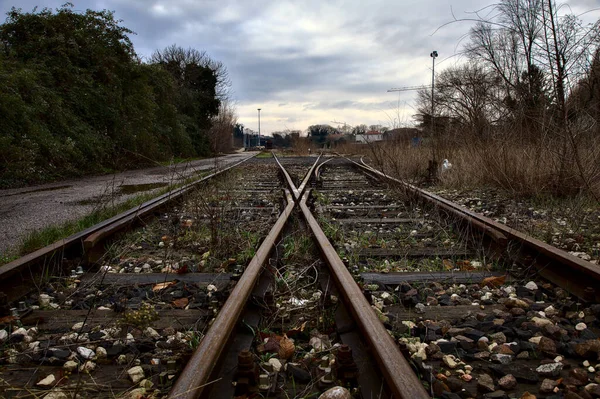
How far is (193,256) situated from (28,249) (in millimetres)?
1432

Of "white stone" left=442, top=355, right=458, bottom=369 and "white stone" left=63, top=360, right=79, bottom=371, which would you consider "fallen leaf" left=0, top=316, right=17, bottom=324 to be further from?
"white stone" left=442, top=355, right=458, bottom=369

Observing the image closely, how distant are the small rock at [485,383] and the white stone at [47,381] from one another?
67.5 inches

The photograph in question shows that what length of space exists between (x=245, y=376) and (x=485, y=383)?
950 millimetres

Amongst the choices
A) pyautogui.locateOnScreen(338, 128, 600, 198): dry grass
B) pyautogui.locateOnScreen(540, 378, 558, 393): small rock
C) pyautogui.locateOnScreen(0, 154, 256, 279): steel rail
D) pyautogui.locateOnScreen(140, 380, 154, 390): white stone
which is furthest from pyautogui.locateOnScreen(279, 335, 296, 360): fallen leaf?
pyautogui.locateOnScreen(338, 128, 600, 198): dry grass

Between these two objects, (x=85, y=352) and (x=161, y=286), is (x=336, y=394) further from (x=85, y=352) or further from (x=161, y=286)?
(x=161, y=286)

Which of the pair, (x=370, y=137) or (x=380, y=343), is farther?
(x=370, y=137)

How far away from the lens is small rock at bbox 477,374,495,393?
1.79 m

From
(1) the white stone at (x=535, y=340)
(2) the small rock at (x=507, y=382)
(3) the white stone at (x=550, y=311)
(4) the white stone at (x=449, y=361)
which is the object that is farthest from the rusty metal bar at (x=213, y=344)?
(3) the white stone at (x=550, y=311)

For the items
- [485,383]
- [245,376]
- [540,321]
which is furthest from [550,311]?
[245,376]

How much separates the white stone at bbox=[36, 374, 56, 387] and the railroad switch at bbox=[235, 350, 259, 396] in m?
0.76

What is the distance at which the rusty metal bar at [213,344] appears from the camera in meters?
1.53

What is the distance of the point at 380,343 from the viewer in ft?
5.90

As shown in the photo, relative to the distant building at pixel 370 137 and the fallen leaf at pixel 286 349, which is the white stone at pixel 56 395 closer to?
the fallen leaf at pixel 286 349

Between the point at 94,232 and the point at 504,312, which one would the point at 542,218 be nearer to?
the point at 504,312
